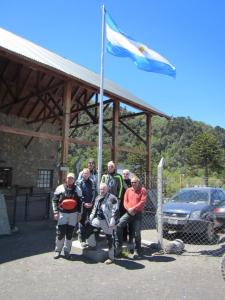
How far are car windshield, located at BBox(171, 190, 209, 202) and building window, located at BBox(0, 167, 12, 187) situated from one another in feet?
42.1

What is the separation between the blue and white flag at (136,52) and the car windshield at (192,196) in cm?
375

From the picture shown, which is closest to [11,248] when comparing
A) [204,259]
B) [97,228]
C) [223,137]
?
[97,228]

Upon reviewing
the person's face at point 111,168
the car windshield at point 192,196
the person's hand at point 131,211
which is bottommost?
the person's hand at point 131,211

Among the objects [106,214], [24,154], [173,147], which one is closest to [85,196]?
[106,214]

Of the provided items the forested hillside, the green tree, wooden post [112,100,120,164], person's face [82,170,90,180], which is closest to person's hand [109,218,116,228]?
person's face [82,170,90,180]

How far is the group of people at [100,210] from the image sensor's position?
7836mm

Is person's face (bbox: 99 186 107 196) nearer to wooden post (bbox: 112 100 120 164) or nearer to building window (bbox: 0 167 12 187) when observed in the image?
wooden post (bbox: 112 100 120 164)

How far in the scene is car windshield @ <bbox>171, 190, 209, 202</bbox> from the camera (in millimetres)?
11586

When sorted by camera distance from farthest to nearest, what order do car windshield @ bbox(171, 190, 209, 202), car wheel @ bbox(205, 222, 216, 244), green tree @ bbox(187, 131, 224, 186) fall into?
1. green tree @ bbox(187, 131, 224, 186)
2. car windshield @ bbox(171, 190, 209, 202)
3. car wheel @ bbox(205, 222, 216, 244)

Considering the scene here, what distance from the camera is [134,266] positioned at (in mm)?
7445

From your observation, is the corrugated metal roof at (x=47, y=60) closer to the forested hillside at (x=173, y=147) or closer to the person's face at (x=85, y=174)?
the person's face at (x=85, y=174)

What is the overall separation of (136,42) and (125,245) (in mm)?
5504

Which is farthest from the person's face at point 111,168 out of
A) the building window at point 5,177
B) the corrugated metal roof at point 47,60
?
the building window at point 5,177

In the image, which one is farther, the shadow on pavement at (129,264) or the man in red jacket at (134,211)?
the man in red jacket at (134,211)
